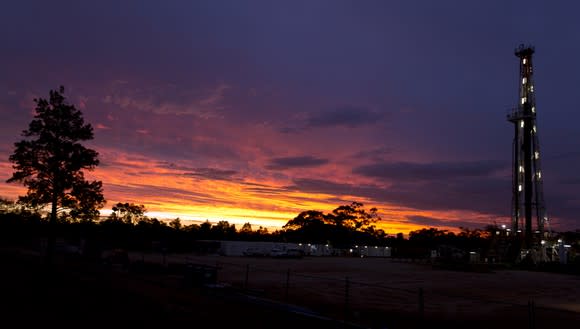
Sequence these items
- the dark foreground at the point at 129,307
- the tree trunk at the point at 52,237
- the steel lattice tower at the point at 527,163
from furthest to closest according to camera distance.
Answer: the steel lattice tower at the point at 527,163 < the tree trunk at the point at 52,237 < the dark foreground at the point at 129,307

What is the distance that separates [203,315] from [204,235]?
12679 centimetres

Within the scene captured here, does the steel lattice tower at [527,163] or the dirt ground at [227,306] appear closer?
the dirt ground at [227,306]

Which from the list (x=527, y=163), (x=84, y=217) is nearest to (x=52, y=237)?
(x=84, y=217)

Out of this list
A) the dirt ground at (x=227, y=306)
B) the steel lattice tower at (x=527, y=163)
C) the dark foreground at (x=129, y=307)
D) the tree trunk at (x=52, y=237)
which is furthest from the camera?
the steel lattice tower at (x=527, y=163)

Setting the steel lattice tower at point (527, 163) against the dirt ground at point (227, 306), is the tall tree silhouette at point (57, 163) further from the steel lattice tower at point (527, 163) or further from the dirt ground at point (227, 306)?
the steel lattice tower at point (527, 163)

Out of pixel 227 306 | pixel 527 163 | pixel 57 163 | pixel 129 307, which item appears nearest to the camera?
pixel 129 307

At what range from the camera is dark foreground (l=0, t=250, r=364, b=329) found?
13359 mm

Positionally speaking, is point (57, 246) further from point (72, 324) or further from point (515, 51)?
point (515, 51)

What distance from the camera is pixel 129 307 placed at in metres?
15.8

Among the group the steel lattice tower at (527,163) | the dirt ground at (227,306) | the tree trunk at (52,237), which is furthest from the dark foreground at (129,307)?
the steel lattice tower at (527,163)

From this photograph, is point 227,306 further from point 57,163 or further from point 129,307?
point 57,163

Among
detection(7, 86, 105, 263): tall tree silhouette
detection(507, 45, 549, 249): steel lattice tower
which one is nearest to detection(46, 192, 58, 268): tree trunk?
detection(7, 86, 105, 263): tall tree silhouette

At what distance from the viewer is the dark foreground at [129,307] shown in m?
13.4

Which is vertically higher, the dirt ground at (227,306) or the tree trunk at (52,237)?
the tree trunk at (52,237)
